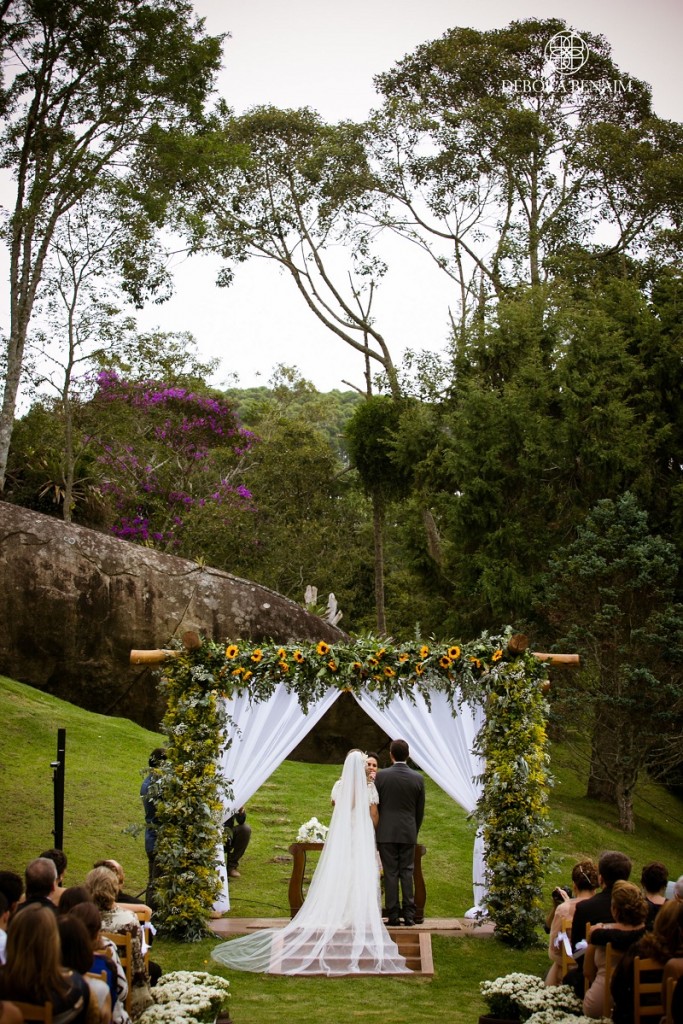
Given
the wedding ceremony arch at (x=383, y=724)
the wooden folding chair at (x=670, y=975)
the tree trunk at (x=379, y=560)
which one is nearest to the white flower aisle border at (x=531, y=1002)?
the wooden folding chair at (x=670, y=975)

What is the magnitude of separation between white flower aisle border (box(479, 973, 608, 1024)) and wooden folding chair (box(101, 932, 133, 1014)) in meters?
2.12

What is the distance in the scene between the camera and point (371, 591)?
1074 inches

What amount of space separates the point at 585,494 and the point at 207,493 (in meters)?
8.71

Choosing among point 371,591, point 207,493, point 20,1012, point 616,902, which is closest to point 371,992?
point 616,902

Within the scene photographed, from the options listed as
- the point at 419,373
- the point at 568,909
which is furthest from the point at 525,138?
the point at 568,909

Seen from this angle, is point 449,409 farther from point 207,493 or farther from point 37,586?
point 37,586

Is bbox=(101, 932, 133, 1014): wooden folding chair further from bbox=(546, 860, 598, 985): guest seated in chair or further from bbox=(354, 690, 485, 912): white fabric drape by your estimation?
bbox=(354, 690, 485, 912): white fabric drape

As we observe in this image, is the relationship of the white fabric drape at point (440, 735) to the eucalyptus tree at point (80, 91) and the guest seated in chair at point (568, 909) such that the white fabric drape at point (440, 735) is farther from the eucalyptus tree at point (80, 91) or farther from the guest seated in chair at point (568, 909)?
the eucalyptus tree at point (80, 91)

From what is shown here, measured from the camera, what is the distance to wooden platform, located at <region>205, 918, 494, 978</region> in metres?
8.36

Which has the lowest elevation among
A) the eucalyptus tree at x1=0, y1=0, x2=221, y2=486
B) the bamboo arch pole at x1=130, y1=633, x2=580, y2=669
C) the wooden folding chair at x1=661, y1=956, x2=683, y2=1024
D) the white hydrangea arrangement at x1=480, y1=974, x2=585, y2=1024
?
the white hydrangea arrangement at x1=480, y1=974, x2=585, y2=1024

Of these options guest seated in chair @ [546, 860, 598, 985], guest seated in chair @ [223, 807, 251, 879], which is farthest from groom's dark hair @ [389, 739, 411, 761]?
guest seated in chair @ [546, 860, 598, 985]

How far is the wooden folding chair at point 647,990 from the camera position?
5270 mm

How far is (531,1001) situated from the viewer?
6.15 meters

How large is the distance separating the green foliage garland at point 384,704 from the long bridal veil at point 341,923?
77 centimetres
